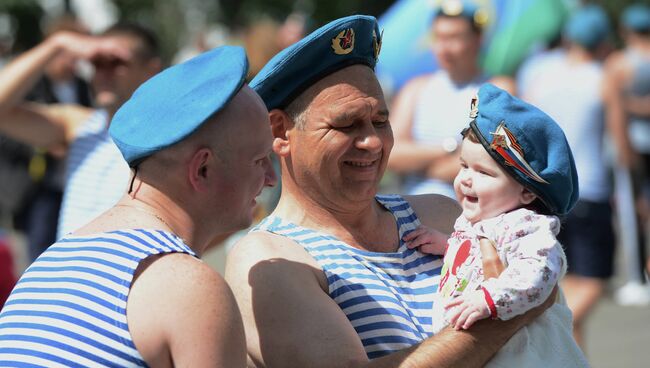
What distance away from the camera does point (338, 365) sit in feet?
8.49

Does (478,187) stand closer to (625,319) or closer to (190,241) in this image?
(190,241)

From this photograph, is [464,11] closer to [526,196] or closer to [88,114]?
[88,114]

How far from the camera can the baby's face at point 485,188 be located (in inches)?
110

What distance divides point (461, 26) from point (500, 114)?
11.7 feet

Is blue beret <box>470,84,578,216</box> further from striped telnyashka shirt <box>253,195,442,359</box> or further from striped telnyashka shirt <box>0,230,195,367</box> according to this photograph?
striped telnyashka shirt <box>0,230,195,367</box>

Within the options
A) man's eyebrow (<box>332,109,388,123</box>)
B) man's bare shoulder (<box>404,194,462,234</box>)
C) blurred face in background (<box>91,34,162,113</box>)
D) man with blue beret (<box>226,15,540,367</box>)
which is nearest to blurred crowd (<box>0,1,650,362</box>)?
blurred face in background (<box>91,34,162,113</box>)

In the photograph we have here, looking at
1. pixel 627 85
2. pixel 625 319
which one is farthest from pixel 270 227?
pixel 627 85

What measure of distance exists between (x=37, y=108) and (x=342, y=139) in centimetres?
302

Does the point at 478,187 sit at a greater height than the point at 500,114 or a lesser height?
lesser

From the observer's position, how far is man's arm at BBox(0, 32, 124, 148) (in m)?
5.32

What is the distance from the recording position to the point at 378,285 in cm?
282

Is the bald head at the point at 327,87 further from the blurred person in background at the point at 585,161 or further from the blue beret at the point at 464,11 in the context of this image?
the blurred person in background at the point at 585,161

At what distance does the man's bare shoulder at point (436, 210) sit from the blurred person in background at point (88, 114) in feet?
6.84

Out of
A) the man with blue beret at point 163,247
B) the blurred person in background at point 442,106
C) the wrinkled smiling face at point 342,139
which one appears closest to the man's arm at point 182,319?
the man with blue beret at point 163,247
